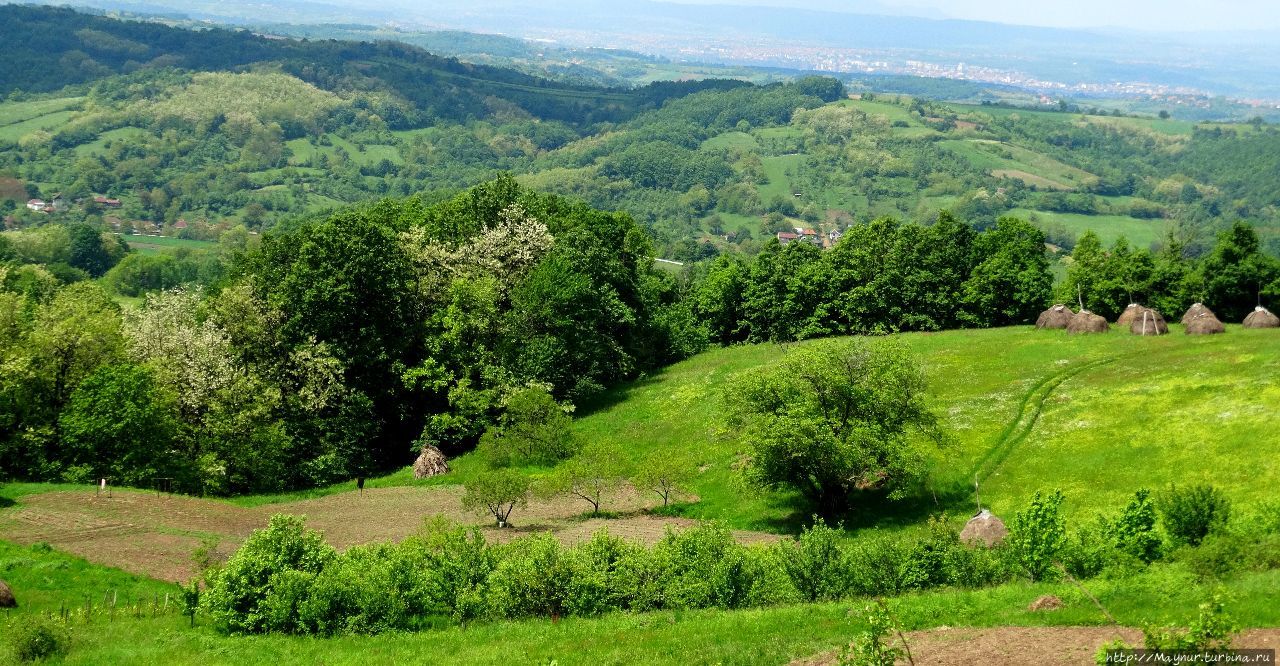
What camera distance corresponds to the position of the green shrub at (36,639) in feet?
90.6

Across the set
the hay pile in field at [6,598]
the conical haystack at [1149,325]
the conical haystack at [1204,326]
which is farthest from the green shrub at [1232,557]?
the conical haystack at [1204,326]

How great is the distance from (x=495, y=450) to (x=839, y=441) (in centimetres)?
2227

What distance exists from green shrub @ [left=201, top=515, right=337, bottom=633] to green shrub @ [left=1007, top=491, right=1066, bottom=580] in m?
22.6

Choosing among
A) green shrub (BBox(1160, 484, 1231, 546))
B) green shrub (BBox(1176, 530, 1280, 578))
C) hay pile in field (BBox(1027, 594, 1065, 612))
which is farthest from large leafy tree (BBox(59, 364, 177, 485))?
green shrub (BBox(1176, 530, 1280, 578))

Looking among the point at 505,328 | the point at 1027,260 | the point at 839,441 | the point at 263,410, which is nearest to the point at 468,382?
the point at 505,328

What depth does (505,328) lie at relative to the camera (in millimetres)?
66312

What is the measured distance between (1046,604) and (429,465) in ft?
128

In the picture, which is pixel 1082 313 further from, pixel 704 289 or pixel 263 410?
pixel 263 410

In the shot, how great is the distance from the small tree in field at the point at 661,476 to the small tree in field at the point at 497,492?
5476 millimetres

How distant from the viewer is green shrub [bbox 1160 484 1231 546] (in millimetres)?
30391

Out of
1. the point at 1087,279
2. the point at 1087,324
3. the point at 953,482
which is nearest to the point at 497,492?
the point at 953,482

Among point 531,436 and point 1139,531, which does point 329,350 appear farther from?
point 1139,531

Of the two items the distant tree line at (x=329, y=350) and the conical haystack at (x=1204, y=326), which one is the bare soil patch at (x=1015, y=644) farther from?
the conical haystack at (x=1204, y=326)

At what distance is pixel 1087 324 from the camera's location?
63438mm
